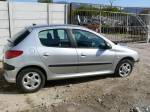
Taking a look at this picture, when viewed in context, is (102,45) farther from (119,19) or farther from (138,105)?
(119,19)

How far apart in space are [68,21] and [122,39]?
5.44m

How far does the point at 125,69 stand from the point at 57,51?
2309 millimetres

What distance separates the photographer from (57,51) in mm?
7512

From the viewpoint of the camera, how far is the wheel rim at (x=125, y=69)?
28.5 ft

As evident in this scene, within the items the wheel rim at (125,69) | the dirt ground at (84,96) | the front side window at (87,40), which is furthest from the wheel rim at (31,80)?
the wheel rim at (125,69)

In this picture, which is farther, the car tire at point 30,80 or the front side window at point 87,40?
the front side window at point 87,40

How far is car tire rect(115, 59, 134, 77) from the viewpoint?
8.61 m

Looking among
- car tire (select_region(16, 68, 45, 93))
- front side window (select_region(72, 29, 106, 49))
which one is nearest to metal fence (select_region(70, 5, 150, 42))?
front side window (select_region(72, 29, 106, 49))

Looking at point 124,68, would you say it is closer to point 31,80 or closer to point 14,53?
point 31,80

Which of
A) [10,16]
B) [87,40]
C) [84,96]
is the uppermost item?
[10,16]

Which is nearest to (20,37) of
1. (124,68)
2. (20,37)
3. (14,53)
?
(20,37)

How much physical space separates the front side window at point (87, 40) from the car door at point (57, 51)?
27cm

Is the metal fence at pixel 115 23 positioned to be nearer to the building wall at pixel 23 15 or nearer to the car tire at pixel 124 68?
the building wall at pixel 23 15

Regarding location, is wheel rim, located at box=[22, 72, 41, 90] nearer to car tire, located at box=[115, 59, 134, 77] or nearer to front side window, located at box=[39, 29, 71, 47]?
front side window, located at box=[39, 29, 71, 47]
